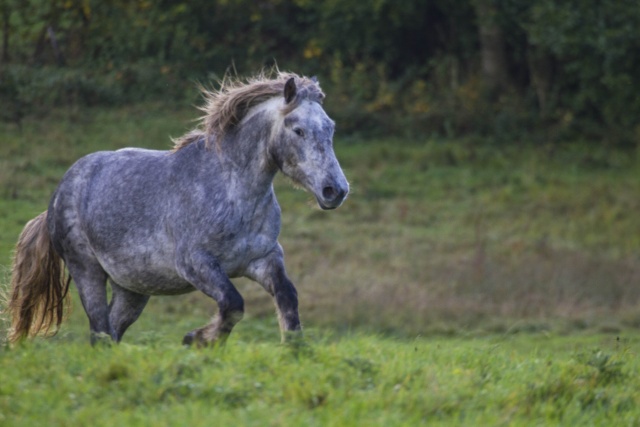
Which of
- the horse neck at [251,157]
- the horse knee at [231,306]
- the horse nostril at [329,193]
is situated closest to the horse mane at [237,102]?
the horse neck at [251,157]

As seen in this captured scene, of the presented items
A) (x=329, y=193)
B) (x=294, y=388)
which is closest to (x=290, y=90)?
(x=329, y=193)

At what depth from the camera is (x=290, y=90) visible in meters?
7.34

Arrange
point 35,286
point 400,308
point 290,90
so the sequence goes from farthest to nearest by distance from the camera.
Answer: point 400,308 < point 35,286 < point 290,90

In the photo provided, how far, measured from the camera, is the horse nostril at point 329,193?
7.05 meters

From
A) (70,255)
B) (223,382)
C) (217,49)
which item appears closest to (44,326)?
(70,255)

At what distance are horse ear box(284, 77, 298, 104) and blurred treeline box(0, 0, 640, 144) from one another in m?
15.2

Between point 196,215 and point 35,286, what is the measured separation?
1.88m

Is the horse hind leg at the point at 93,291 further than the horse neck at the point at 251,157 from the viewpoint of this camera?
Yes

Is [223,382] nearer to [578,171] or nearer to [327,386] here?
[327,386]

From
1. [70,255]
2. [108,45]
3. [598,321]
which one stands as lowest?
[598,321]

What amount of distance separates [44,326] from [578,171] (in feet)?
54.6

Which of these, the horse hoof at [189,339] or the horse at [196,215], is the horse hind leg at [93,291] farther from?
the horse hoof at [189,339]

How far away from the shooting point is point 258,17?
2803 centimetres

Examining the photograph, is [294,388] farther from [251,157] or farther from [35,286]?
[35,286]
